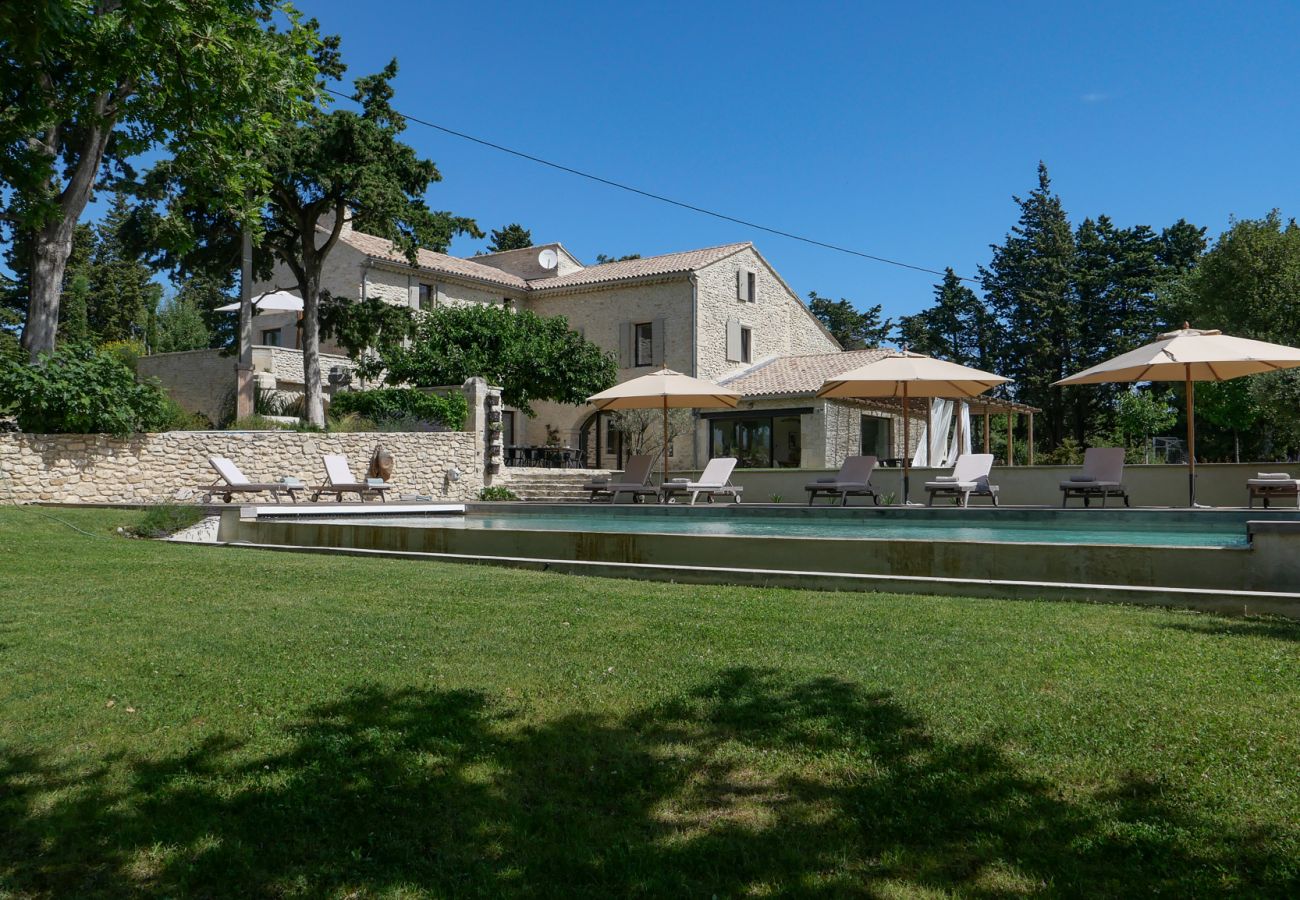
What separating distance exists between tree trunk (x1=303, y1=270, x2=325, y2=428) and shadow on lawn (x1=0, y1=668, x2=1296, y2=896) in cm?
2223

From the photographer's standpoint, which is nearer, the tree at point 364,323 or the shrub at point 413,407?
the shrub at point 413,407

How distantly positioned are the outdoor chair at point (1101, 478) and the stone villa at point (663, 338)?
41.0 feet

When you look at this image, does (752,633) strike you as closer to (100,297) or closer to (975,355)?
(100,297)

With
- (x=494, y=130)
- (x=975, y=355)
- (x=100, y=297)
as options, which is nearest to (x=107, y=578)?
(x=494, y=130)

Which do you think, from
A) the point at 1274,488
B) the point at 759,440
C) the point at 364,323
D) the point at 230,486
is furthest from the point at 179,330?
the point at 1274,488

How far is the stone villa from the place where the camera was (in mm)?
28906

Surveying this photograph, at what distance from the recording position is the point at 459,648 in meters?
5.20

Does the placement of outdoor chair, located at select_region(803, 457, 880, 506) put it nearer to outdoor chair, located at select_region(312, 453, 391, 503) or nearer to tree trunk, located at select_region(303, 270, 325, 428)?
outdoor chair, located at select_region(312, 453, 391, 503)

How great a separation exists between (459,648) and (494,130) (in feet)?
68.1

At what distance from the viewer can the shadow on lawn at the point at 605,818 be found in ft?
9.02

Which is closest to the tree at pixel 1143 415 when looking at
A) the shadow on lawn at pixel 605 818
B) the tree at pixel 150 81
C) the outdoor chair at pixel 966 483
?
the outdoor chair at pixel 966 483

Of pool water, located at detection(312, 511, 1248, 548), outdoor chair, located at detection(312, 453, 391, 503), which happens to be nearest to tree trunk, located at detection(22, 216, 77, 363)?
outdoor chair, located at detection(312, 453, 391, 503)

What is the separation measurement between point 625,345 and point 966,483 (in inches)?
769

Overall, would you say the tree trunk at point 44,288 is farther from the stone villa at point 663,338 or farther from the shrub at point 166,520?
the stone villa at point 663,338
